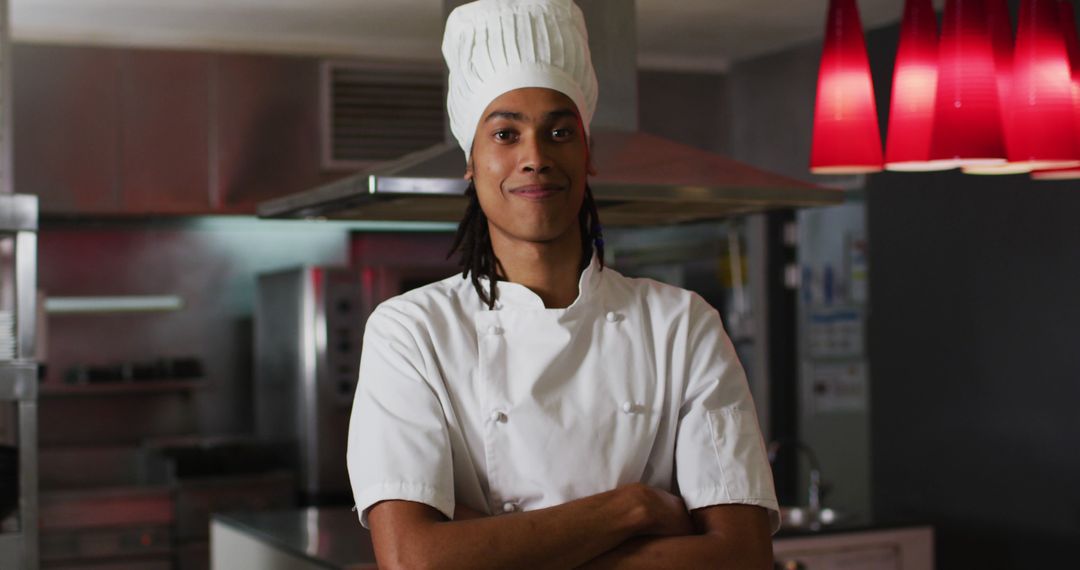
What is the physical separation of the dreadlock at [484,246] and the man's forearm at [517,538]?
0.97 ft

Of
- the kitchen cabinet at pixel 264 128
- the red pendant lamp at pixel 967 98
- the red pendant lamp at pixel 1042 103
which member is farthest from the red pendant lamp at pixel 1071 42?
the kitchen cabinet at pixel 264 128

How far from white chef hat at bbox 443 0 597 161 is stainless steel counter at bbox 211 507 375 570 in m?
1.51

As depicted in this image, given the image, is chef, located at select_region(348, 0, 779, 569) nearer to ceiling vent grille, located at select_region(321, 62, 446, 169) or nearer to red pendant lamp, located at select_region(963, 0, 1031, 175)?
red pendant lamp, located at select_region(963, 0, 1031, 175)

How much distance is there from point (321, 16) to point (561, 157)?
307 centimetres

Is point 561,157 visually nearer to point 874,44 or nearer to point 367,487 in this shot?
point 367,487

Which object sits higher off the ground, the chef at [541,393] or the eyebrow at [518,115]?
the eyebrow at [518,115]

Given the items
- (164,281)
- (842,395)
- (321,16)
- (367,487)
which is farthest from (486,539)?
(842,395)

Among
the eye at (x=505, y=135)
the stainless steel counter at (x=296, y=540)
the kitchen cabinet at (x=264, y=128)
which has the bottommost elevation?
the stainless steel counter at (x=296, y=540)

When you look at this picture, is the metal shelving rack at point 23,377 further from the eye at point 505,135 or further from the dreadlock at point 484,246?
the eye at point 505,135

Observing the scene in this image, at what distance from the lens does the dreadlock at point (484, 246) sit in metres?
1.77

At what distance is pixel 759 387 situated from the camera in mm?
5410

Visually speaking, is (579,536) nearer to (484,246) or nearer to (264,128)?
(484,246)

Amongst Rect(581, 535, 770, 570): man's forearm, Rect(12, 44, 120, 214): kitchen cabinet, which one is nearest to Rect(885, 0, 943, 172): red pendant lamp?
Rect(581, 535, 770, 570): man's forearm

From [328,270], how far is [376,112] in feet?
2.04
